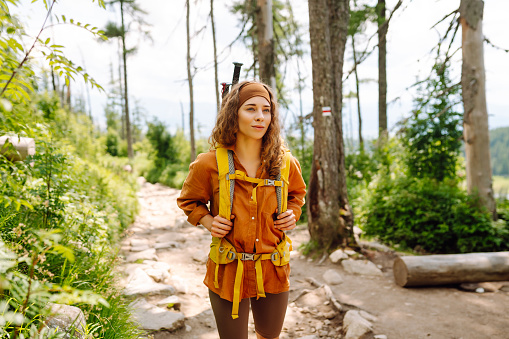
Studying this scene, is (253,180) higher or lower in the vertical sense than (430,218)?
higher

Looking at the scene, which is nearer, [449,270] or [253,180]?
[253,180]

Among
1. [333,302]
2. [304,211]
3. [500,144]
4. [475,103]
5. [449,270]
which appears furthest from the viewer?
[500,144]

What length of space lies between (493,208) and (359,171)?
14.5ft

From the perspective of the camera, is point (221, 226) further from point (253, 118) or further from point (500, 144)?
point (500, 144)

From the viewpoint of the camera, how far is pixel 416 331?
11.1 feet

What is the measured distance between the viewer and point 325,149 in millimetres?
5609

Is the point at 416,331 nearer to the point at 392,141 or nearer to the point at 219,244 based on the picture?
the point at 219,244

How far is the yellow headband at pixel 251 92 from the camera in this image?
80.4 inches

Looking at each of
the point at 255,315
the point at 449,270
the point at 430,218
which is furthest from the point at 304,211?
the point at 255,315

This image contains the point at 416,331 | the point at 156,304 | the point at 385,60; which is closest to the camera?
the point at 416,331

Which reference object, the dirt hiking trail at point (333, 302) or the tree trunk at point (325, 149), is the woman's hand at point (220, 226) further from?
the tree trunk at point (325, 149)

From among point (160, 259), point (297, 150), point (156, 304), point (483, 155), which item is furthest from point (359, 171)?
point (156, 304)

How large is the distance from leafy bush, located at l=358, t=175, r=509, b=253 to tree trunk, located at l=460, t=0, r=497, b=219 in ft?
1.22

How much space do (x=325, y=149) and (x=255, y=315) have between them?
3912 mm
